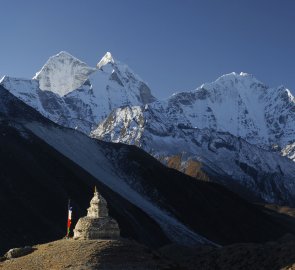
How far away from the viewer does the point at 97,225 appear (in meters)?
58.8

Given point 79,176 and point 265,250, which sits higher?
point 79,176

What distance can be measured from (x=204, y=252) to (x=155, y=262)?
29539 millimetres

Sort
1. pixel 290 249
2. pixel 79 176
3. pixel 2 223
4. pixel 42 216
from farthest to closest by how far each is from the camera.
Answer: pixel 79 176, pixel 42 216, pixel 2 223, pixel 290 249

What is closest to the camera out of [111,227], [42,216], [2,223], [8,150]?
[111,227]

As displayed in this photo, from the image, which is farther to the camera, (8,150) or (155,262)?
(8,150)

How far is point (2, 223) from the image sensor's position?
134500mm

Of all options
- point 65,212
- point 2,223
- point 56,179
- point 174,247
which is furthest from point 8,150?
point 174,247

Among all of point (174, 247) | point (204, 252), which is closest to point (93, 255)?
point (204, 252)

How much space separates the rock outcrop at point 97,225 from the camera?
58500 millimetres

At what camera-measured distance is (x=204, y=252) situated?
8512cm

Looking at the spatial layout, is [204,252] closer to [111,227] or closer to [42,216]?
[111,227]

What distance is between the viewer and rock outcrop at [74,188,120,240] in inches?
2303

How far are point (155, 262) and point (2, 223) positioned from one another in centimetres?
8296

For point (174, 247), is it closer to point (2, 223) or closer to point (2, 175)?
point (2, 223)
